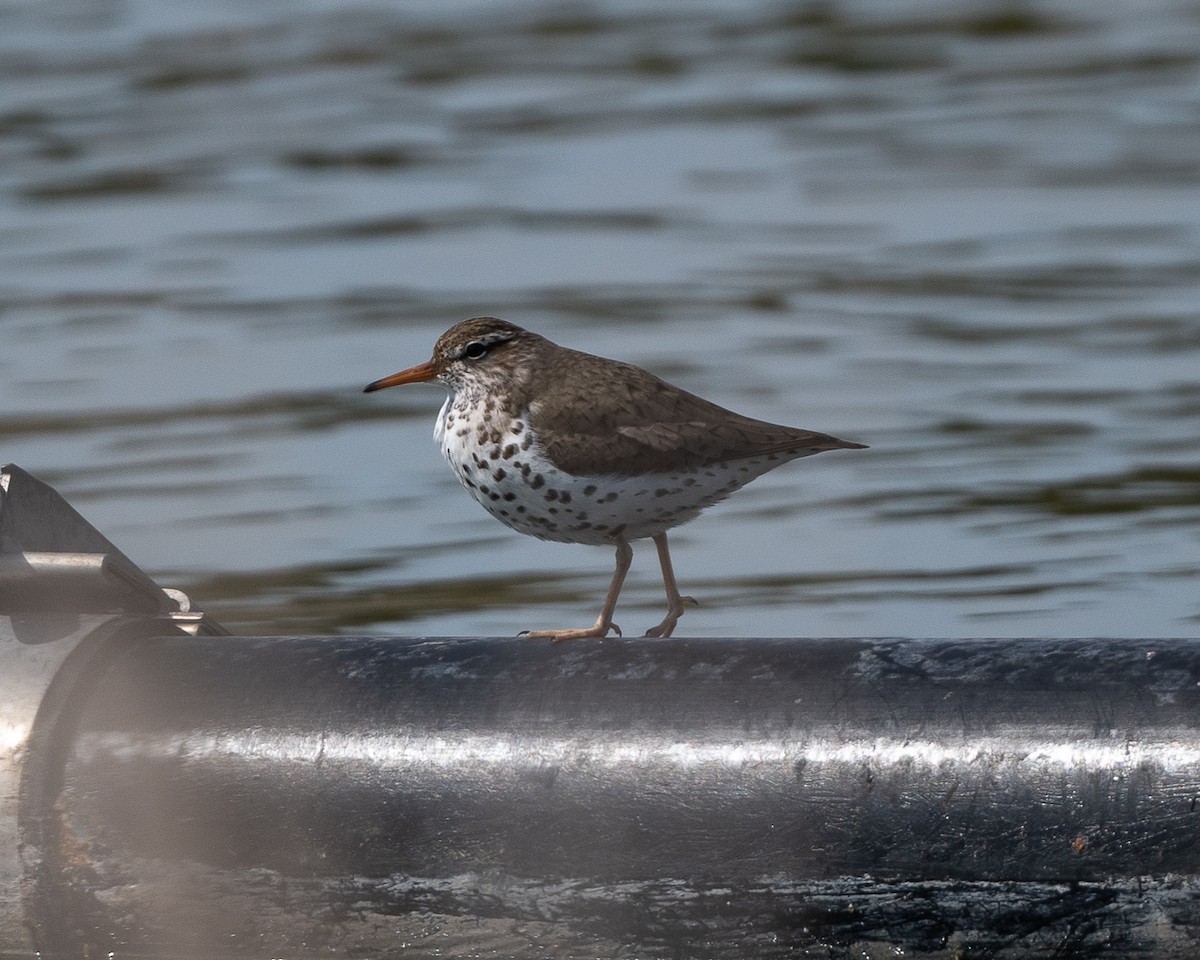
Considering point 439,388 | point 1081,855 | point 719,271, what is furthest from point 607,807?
point 719,271

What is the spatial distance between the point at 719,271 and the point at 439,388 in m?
3.04

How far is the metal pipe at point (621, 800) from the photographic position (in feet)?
14.7

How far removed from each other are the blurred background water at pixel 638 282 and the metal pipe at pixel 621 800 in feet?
10.7

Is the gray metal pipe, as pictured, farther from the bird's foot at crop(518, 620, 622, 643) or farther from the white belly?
the white belly

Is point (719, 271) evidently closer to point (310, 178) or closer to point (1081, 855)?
point (310, 178)

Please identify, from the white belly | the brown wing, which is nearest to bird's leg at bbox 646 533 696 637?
the white belly

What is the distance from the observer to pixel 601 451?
582 centimetres

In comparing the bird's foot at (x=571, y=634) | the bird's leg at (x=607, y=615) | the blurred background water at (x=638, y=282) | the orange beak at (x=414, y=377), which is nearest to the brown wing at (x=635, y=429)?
the bird's leg at (x=607, y=615)

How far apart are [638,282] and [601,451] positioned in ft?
28.9

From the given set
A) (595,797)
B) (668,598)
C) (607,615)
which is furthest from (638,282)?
(595,797)

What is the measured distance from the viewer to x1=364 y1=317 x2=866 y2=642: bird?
230 inches

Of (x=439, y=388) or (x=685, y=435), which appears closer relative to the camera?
(x=685, y=435)

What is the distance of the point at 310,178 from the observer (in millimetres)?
18281

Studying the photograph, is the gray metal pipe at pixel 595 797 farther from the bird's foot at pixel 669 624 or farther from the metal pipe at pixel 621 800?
the bird's foot at pixel 669 624
